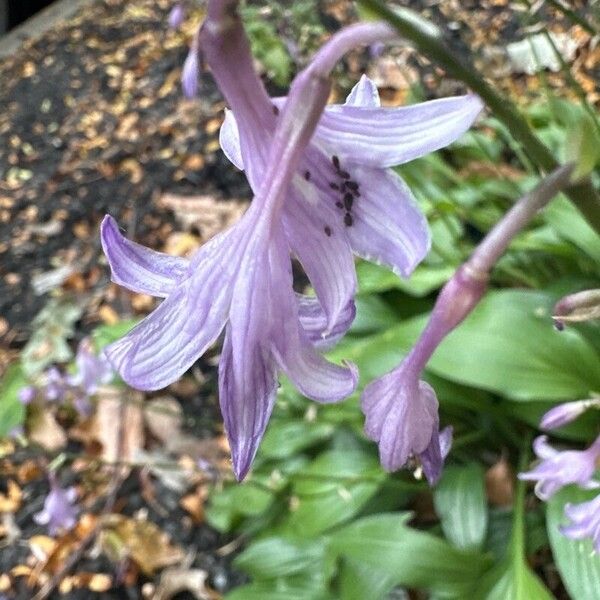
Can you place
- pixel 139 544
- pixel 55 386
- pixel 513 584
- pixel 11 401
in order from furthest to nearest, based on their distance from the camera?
pixel 11 401 → pixel 139 544 → pixel 55 386 → pixel 513 584

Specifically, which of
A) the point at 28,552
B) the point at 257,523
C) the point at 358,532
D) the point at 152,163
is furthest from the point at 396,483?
the point at 152,163

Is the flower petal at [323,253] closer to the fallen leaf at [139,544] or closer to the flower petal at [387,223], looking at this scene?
the flower petal at [387,223]

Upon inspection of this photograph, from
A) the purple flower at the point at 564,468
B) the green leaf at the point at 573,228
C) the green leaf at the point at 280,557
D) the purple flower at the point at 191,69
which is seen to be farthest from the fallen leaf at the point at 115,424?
the purple flower at the point at 191,69

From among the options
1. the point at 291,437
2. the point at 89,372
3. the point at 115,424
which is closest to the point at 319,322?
the point at 291,437

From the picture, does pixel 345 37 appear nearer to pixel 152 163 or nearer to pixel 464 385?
pixel 464 385

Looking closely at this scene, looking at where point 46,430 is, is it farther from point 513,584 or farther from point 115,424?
point 513,584
